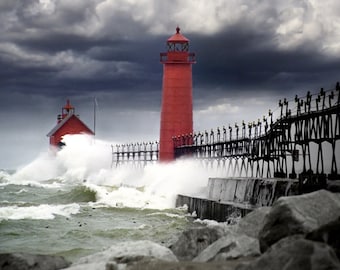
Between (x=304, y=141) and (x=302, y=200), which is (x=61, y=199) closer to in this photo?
(x=304, y=141)

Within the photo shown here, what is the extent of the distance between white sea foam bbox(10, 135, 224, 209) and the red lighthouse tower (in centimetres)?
262

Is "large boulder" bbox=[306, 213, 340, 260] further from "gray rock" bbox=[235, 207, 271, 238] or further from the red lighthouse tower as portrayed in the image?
the red lighthouse tower

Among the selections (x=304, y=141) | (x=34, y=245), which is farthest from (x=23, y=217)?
(x=304, y=141)

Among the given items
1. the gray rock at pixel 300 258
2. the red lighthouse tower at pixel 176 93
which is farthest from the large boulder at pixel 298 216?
the red lighthouse tower at pixel 176 93

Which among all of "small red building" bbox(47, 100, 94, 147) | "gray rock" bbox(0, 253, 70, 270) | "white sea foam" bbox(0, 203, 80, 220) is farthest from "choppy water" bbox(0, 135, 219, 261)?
"small red building" bbox(47, 100, 94, 147)

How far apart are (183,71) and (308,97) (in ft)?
55.0

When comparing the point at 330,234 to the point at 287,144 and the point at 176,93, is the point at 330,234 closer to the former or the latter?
the point at 287,144

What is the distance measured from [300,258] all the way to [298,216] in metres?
1.60

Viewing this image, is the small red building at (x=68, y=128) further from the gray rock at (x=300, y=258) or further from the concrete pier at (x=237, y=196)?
the gray rock at (x=300, y=258)

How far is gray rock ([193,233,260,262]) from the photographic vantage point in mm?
8828

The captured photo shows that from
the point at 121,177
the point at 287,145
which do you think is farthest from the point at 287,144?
the point at 121,177

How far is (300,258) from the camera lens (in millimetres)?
6543

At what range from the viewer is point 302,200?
8.41 m

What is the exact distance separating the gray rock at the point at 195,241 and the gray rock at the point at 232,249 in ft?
3.88
